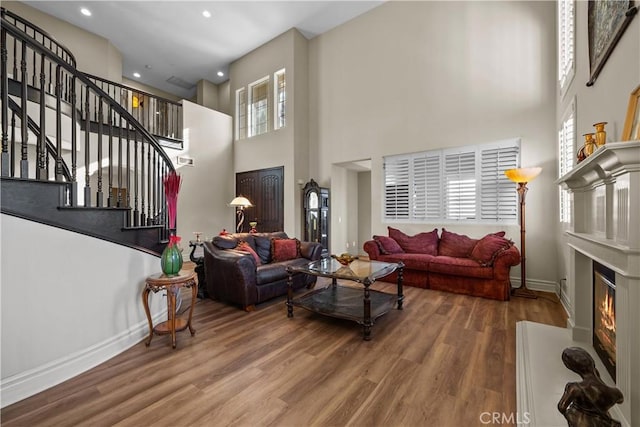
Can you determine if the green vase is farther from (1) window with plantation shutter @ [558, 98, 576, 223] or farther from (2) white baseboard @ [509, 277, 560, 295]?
(2) white baseboard @ [509, 277, 560, 295]

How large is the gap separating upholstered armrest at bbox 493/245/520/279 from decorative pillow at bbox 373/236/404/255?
4.77 ft

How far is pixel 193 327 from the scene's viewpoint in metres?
2.79

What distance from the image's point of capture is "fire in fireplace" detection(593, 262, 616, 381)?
1727 millimetres

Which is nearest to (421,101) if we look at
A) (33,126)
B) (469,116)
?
(469,116)

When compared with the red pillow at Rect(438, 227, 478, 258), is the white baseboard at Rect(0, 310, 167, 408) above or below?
below

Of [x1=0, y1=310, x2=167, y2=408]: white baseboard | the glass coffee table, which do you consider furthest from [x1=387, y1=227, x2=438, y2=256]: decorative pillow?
[x1=0, y1=310, x2=167, y2=408]: white baseboard

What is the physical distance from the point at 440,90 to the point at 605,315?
4.23 m

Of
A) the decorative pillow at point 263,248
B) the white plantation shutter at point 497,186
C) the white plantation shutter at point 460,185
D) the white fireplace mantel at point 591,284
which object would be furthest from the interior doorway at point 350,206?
the white fireplace mantel at point 591,284

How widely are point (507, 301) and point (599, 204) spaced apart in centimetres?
216

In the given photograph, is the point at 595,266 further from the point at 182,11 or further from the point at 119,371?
the point at 182,11

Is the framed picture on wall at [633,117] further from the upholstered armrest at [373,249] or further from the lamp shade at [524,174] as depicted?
the upholstered armrest at [373,249]

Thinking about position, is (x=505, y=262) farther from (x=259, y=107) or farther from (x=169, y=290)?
(x=259, y=107)

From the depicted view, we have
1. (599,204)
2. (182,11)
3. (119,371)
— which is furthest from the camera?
(182,11)

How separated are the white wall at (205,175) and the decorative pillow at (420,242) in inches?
199
